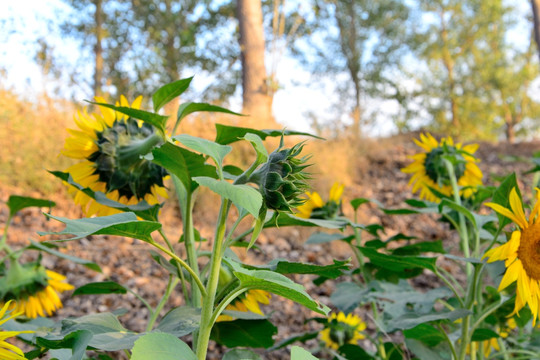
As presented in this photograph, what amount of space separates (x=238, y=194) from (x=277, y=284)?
0.07 m

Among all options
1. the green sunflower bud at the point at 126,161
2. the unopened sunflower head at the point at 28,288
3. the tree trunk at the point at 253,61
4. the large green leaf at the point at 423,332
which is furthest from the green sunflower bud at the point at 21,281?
the tree trunk at the point at 253,61

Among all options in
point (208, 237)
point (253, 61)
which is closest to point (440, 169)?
point (208, 237)

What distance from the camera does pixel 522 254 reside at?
603 millimetres

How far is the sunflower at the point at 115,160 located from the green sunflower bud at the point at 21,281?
20cm

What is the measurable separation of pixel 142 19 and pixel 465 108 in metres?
7.32

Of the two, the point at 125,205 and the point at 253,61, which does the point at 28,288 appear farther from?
the point at 253,61

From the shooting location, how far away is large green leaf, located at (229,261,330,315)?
0.34 meters

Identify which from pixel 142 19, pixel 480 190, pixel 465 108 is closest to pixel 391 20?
pixel 465 108

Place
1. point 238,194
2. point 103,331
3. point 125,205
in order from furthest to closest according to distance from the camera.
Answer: point 125,205 < point 103,331 < point 238,194

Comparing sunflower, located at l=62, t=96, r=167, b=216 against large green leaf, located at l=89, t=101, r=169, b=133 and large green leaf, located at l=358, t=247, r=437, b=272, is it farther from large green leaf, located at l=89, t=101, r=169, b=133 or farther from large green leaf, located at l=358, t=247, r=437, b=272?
large green leaf, located at l=358, t=247, r=437, b=272

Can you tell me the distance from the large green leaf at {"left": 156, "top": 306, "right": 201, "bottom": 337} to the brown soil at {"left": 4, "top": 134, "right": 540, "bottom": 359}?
470mm

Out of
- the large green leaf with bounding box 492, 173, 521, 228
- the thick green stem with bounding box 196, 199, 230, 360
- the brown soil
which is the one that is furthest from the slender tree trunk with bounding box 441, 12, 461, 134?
the thick green stem with bounding box 196, 199, 230, 360

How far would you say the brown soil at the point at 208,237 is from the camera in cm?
186

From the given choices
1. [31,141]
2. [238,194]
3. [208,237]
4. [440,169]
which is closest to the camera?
[238,194]
